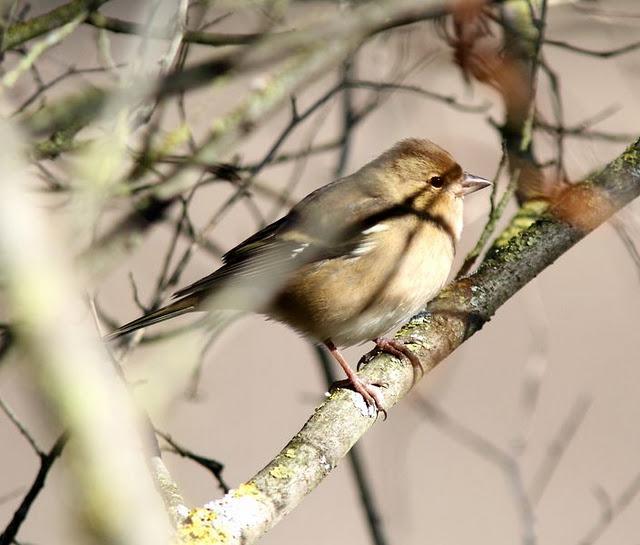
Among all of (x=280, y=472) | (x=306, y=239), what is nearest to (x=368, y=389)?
(x=280, y=472)

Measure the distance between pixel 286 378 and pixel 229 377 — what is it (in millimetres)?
509

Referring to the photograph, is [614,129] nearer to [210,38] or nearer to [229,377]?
[229,377]

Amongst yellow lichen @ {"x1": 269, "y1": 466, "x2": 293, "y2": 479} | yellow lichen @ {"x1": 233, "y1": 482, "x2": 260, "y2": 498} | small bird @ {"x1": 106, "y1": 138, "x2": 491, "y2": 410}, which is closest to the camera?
yellow lichen @ {"x1": 233, "y1": 482, "x2": 260, "y2": 498}

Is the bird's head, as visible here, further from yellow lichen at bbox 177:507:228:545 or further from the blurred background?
yellow lichen at bbox 177:507:228:545

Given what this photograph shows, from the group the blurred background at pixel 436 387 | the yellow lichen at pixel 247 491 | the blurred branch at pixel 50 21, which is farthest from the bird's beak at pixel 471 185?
the yellow lichen at pixel 247 491

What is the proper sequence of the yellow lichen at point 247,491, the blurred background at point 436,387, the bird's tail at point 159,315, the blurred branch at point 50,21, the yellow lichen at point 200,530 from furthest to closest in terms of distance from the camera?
1. the blurred background at point 436,387
2. the bird's tail at point 159,315
3. the blurred branch at point 50,21
4. the yellow lichen at point 247,491
5. the yellow lichen at point 200,530

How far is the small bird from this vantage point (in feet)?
13.6

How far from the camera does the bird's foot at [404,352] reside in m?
3.54

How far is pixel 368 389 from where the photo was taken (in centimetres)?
334

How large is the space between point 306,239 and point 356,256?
27 centimetres

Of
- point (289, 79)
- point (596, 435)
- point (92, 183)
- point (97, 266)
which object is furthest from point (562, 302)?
point (92, 183)

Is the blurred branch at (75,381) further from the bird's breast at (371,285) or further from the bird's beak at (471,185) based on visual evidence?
the bird's beak at (471,185)

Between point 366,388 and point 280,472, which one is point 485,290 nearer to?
point 366,388

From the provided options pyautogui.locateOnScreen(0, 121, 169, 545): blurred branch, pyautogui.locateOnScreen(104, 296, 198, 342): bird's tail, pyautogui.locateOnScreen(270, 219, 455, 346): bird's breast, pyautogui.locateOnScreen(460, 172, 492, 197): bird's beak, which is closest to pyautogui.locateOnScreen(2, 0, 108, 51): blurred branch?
pyautogui.locateOnScreen(104, 296, 198, 342): bird's tail
